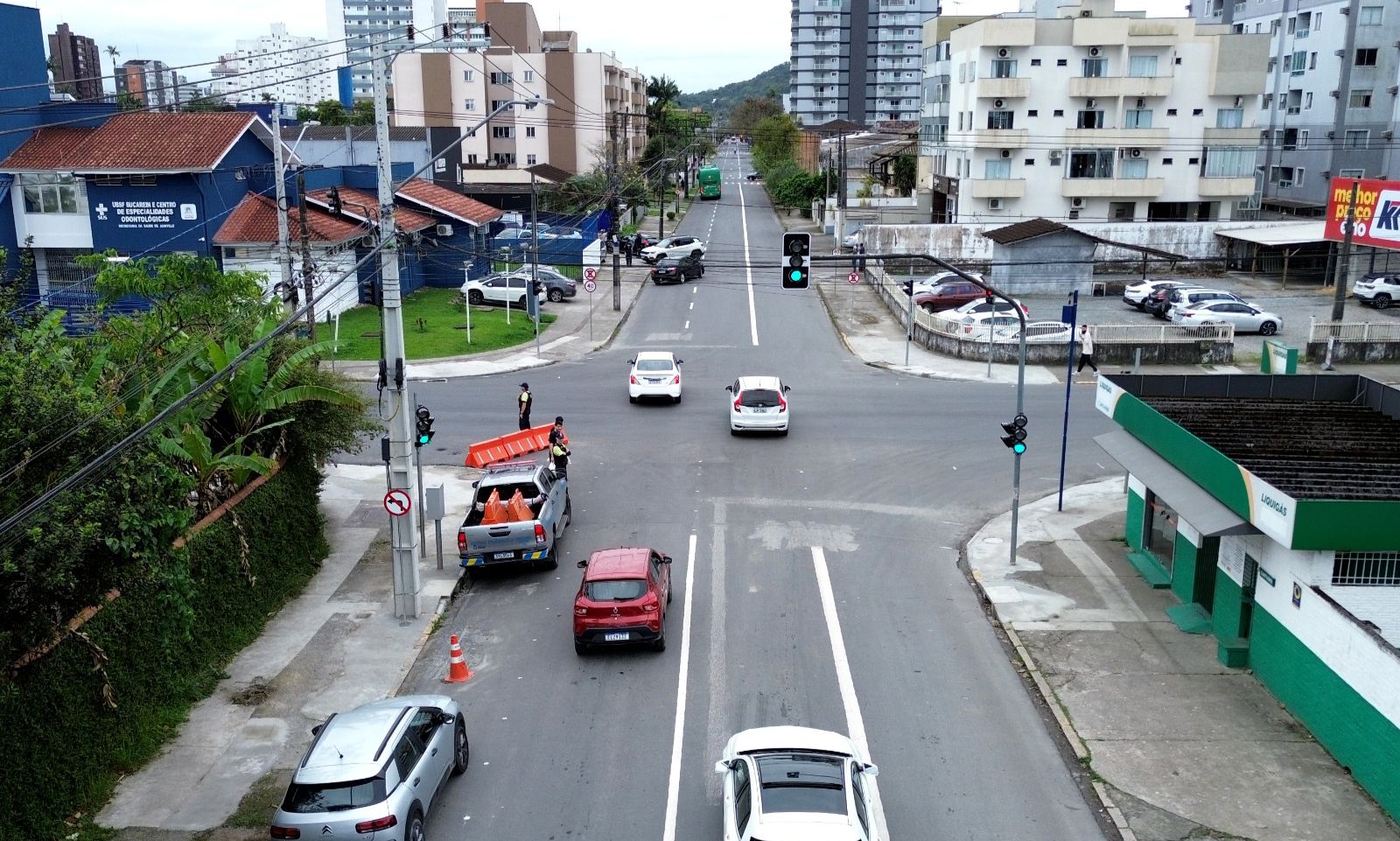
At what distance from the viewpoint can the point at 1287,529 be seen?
14.5 meters

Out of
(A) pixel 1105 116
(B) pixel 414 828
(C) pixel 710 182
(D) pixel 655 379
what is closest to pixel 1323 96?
(A) pixel 1105 116

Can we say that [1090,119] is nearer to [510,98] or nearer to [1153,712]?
[510,98]

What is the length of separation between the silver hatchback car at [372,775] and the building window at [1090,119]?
196ft

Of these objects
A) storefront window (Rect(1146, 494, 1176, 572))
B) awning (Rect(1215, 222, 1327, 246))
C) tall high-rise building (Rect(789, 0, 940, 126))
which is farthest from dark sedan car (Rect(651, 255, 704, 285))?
tall high-rise building (Rect(789, 0, 940, 126))

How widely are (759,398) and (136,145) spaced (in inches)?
1174

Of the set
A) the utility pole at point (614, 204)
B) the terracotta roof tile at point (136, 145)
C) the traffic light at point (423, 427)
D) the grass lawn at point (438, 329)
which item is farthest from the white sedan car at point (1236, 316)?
the terracotta roof tile at point (136, 145)

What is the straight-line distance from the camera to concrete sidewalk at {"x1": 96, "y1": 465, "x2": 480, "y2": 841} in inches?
507

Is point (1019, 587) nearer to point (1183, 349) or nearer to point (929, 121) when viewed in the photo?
point (1183, 349)

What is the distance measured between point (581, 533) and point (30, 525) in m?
12.2

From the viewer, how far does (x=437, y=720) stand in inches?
507

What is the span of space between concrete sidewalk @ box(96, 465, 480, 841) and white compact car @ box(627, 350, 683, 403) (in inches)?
381

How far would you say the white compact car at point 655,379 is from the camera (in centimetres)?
3216

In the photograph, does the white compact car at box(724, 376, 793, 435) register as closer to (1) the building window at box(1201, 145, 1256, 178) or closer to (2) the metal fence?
(2) the metal fence

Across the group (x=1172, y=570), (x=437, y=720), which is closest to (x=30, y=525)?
(x=437, y=720)
